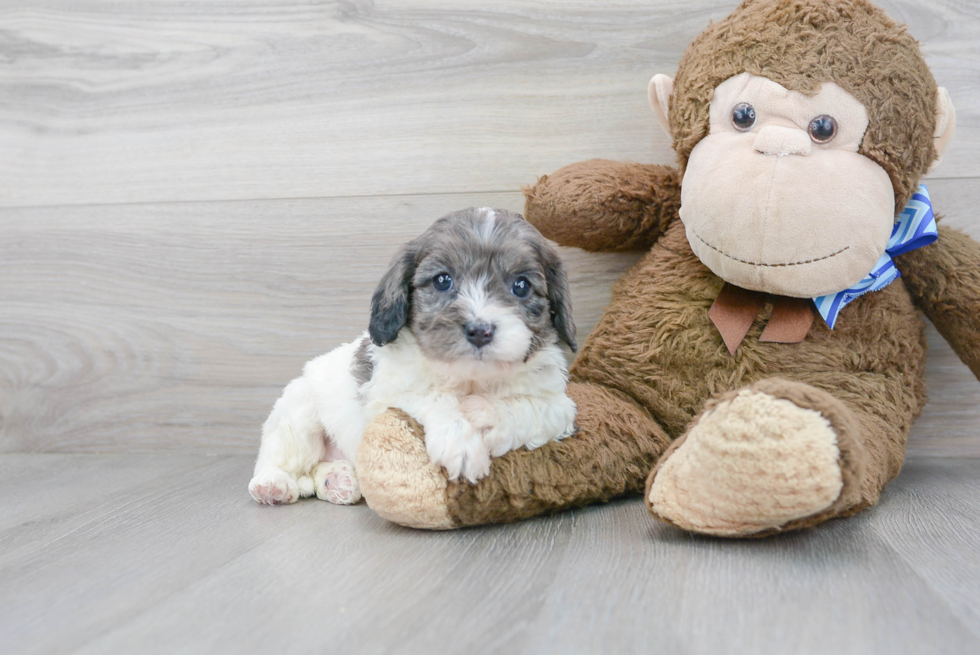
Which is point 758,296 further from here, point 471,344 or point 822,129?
point 471,344

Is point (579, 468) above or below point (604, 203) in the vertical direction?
below

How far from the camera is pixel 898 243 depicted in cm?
185

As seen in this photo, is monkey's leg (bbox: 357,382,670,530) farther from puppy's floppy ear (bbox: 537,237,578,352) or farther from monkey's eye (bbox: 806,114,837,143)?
monkey's eye (bbox: 806,114,837,143)

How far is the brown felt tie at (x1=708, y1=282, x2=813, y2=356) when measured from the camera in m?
1.84

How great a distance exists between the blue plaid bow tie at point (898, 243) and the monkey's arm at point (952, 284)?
10 centimetres

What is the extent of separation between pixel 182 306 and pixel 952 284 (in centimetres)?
229

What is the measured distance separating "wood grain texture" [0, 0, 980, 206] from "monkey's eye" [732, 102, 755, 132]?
54 centimetres

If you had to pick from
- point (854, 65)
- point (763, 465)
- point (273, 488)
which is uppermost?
point (854, 65)


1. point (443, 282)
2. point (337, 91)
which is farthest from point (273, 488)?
point (337, 91)

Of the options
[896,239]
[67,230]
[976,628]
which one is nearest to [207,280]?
[67,230]

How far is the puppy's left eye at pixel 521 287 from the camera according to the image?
64.2 inches

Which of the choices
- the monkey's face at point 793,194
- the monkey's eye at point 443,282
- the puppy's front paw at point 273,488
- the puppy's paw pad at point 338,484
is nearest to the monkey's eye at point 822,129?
the monkey's face at point 793,194

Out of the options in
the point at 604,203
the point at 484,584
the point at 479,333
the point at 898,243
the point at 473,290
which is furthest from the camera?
the point at 604,203

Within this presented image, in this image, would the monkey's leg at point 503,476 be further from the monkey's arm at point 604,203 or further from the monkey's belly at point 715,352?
the monkey's arm at point 604,203
